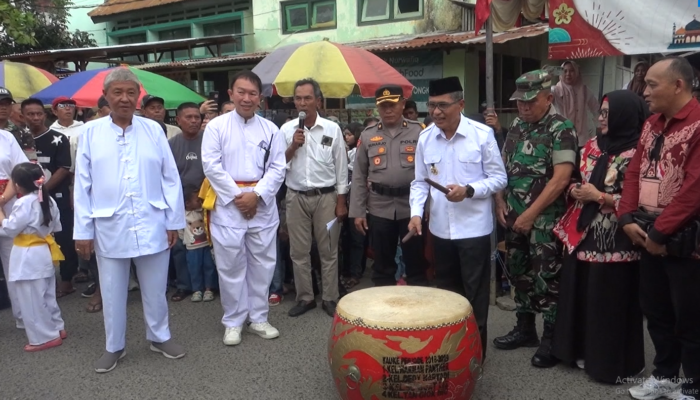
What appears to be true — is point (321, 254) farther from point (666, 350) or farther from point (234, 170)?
point (666, 350)

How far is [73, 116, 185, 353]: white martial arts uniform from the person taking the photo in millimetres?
3975

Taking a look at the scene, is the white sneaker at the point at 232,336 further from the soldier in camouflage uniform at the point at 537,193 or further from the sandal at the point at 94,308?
the soldier in camouflage uniform at the point at 537,193

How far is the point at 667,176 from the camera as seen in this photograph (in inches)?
124

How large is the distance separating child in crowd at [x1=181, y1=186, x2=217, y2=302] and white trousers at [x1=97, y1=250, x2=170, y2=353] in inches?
54.6

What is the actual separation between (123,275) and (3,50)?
55.8 feet

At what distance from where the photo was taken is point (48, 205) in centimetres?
460

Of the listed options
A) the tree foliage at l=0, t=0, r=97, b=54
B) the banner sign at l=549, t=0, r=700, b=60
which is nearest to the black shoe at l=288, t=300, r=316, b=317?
the banner sign at l=549, t=0, r=700, b=60

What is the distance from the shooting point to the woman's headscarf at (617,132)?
3457 millimetres

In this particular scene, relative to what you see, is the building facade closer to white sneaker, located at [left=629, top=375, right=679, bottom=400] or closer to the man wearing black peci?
the man wearing black peci

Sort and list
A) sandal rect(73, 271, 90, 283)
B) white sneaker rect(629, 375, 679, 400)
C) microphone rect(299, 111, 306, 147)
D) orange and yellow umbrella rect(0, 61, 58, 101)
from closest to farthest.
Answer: white sneaker rect(629, 375, 679, 400), microphone rect(299, 111, 306, 147), sandal rect(73, 271, 90, 283), orange and yellow umbrella rect(0, 61, 58, 101)

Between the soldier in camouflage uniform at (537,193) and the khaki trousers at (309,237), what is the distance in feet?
5.46

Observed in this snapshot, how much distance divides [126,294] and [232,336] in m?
0.87

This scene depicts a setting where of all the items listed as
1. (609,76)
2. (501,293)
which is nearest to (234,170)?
(501,293)

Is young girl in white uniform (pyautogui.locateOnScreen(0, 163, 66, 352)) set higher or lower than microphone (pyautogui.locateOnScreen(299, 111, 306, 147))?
lower
